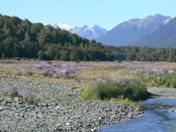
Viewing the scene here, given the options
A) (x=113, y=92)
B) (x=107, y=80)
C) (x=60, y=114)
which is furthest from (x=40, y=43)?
(x=60, y=114)

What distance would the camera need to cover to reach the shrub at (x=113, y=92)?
1304 inches

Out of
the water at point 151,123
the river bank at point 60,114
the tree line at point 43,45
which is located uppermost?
the tree line at point 43,45

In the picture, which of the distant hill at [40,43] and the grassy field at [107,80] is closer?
the grassy field at [107,80]

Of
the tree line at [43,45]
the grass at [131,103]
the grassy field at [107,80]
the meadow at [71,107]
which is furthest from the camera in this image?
the tree line at [43,45]

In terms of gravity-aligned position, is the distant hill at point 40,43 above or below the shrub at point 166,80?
above

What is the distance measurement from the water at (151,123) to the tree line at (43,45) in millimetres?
78262

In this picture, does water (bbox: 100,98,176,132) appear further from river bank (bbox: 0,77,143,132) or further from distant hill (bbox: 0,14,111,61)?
distant hill (bbox: 0,14,111,61)

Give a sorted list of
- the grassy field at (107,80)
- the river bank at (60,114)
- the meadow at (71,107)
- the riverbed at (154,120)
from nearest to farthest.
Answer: the river bank at (60,114) < the meadow at (71,107) < the riverbed at (154,120) < the grassy field at (107,80)

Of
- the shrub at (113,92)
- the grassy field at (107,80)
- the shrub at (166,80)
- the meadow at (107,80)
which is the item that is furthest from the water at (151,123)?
the shrub at (166,80)

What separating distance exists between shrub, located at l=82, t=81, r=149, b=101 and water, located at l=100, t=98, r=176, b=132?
13.7 feet

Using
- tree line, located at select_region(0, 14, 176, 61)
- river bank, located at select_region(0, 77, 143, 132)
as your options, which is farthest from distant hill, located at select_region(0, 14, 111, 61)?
river bank, located at select_region(0, 77, 143, 132)

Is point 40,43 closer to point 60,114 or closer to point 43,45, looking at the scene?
point 43,45

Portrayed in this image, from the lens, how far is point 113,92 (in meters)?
34.0

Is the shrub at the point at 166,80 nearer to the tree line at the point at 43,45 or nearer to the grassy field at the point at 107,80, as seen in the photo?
the grassy field at the point at 107,80
